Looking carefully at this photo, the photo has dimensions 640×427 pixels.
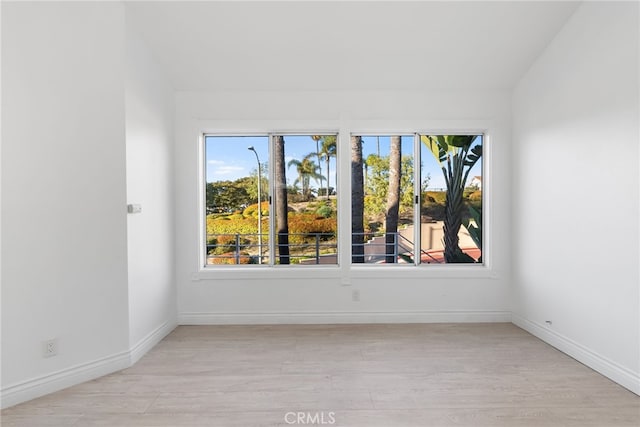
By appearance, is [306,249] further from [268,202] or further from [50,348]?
[50,348]

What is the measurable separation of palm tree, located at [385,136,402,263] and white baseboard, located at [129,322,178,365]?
247 centimetres

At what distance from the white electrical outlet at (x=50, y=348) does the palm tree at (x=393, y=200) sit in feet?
10.3

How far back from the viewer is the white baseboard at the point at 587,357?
258 cm

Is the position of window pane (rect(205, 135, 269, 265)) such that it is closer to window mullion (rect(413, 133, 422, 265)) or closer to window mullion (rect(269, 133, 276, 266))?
window mullion (rect(269, 133, 276, 266))

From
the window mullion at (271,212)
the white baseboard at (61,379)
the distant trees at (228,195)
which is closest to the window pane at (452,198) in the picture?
the window mullion at (271,212)

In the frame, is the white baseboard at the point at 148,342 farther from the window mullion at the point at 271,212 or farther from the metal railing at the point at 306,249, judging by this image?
the window mullion at the point at 271,212

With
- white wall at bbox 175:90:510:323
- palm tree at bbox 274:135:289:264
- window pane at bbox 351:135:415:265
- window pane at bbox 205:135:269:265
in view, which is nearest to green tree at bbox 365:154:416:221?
window pane at bbox 351:135:415:265

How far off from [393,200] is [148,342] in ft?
9.45

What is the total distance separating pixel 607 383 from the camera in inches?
105

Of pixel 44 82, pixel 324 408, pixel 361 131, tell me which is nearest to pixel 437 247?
pixel 361 131

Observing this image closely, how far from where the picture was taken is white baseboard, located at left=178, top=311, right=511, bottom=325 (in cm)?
407

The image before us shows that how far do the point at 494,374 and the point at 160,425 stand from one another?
235 centimetres

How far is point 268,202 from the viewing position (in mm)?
4254
